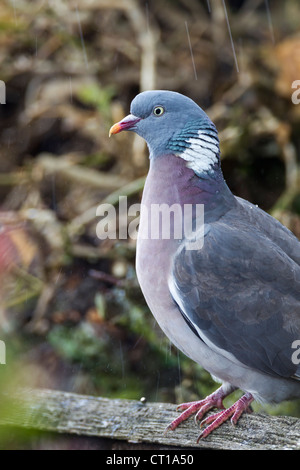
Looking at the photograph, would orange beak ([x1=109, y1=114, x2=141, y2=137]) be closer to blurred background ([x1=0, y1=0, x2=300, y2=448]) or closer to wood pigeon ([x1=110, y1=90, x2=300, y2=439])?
wood pigeon ([x1=110, y1=90, x2=300, y2=439])

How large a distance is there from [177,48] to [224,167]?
3.30ft

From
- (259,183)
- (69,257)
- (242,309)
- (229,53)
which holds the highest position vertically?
(229,53)

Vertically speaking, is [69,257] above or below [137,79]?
below

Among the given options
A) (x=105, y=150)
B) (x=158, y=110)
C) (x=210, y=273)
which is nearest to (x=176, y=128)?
(x=158, y=110)

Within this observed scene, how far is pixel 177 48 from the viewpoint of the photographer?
411cm

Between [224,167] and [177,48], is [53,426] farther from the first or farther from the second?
[177,48]

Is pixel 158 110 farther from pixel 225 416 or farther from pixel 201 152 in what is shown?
pixel 225 416

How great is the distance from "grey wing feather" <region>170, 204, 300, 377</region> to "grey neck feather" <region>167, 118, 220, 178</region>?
0.16 meters

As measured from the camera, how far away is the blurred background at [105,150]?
3172 mm

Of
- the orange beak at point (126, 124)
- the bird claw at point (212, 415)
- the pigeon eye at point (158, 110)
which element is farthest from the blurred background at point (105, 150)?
the pigeon eye at point (158, 110)

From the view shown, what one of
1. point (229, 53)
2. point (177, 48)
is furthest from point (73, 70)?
point (229, 53)

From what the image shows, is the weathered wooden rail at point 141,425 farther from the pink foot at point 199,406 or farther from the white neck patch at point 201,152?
the white neck patch at point 201,152
